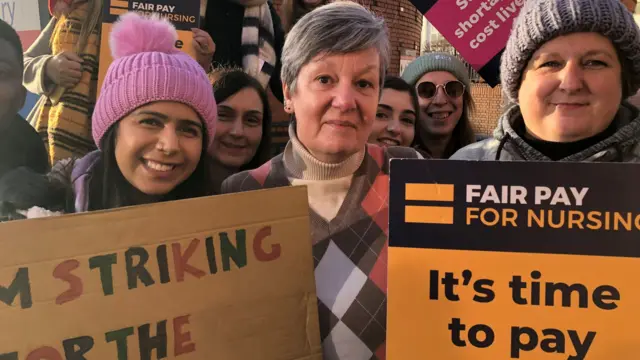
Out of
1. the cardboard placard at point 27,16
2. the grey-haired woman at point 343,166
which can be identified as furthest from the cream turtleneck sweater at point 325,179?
the cardboard placard at point 27,16

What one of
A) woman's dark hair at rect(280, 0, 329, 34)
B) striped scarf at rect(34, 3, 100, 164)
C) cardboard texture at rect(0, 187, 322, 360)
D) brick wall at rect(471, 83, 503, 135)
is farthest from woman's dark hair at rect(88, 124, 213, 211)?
brick wall at rect(471, 83, 503, 135)

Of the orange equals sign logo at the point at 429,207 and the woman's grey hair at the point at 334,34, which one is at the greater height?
the woman's grey hair at the point at 334,34

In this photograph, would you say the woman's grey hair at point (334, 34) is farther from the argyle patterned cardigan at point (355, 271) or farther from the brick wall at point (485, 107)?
the brick wall at point (485, 107)

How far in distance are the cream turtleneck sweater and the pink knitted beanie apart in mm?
295

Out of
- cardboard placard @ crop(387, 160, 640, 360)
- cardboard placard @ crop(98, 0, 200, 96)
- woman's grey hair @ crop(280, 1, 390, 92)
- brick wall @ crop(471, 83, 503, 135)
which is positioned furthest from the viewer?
brick wall @ crop(471, 83, 503, 135)

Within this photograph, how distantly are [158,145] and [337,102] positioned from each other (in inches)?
19.6

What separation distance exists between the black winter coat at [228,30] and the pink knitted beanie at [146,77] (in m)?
0.29

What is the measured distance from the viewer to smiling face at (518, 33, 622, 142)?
4.02ft

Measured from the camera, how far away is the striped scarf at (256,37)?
1771 mm

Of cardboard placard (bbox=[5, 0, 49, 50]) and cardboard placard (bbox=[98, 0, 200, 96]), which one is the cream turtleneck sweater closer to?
cardboard placard (bbox=[98, 0, 200, 96])

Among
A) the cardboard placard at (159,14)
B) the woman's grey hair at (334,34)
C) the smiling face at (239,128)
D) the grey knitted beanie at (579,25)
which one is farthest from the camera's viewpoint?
the smiling face at (239,128)

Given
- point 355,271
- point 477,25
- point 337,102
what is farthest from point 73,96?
point 477,25

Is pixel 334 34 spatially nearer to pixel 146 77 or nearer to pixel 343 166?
pixel 343 166

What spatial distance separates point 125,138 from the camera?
1.36 m
